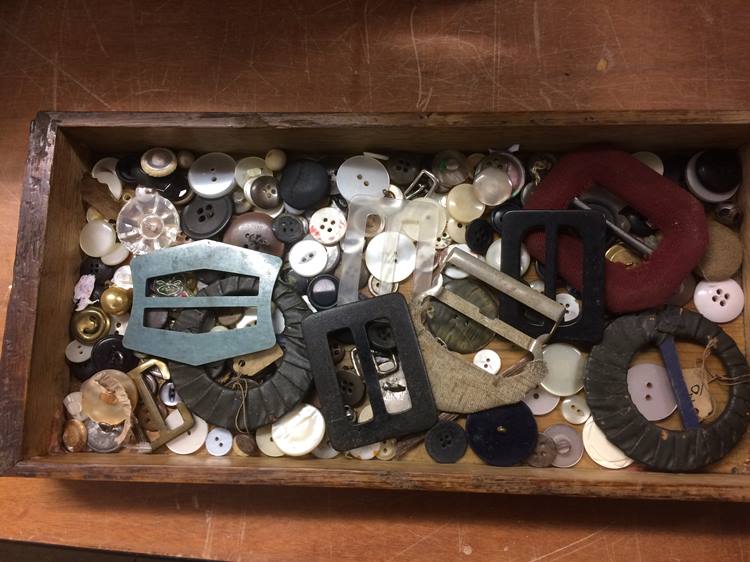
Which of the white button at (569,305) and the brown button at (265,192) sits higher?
the brown button at (265,192)

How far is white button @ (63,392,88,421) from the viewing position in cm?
99

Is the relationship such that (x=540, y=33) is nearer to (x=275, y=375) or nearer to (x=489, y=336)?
(x=489, y=336)

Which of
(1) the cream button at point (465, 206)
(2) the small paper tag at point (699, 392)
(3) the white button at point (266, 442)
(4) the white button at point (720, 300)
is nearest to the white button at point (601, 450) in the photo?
(2) the small paper tag at point (699, 392)

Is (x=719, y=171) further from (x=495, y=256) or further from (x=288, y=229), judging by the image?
(x=288, y=229)

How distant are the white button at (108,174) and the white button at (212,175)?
0.13 meters

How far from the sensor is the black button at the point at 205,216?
3.33 ft

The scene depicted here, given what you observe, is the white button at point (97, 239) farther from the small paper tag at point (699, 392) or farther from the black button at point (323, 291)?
the small paper tag at point (699, 392)

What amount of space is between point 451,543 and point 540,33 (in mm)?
862

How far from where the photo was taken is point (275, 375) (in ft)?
3.13

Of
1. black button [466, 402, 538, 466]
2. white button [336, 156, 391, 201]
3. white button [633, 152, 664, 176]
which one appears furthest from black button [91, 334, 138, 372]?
white button [633, 152, 664, 176]

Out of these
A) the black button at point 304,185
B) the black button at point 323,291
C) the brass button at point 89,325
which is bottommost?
the brass button at point 89,325

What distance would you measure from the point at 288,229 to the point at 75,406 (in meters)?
0.44

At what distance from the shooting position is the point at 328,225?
1012mm

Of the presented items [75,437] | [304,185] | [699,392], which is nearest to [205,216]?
[304,185]
